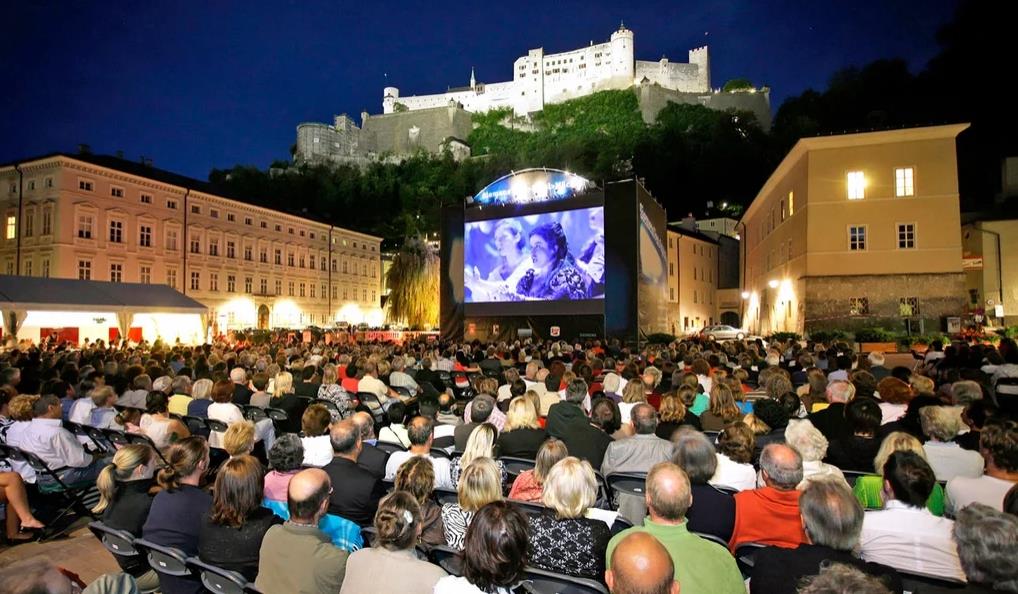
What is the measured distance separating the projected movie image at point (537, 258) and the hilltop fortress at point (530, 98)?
58504mm

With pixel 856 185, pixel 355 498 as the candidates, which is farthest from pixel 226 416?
pixel 856 185

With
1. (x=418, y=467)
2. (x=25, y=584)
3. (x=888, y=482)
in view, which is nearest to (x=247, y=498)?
(x=418, y=467)

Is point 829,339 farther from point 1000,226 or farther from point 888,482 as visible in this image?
point 888,482

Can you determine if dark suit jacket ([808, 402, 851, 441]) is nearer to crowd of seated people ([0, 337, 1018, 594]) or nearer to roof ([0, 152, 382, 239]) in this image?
crowd of seated people ([0, 337, 1018, 594])

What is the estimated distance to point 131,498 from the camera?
3400mm

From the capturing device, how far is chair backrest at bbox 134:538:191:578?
2729mm

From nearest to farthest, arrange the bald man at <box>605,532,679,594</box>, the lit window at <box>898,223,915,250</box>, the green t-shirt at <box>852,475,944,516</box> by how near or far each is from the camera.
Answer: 1. the bald man at <box>605,532,679,594</box>
2. the green t-shirt at <box>852,475,944,516</box>
3. the lit window at <box>898,223,915,250</box>

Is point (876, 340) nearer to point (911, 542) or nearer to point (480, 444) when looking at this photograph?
point (911, 542)

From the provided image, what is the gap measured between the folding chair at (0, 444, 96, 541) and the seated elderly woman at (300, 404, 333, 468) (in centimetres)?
194

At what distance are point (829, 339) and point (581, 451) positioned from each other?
61.2 ft

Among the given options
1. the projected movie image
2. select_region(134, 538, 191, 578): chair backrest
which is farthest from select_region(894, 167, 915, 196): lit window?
select_region(134, 538, 191, 578): chair backrest

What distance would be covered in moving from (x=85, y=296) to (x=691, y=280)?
34235 mm

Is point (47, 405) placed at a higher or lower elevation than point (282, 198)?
lower

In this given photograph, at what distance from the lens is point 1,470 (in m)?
4.98
